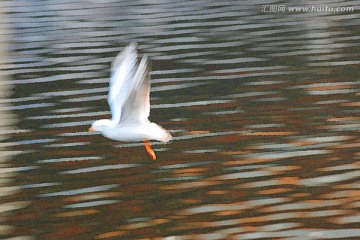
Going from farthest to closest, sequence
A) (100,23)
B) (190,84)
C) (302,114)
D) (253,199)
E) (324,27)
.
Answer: (100,23) → (324,27) → (190,84) → (302,114) → (253,199)

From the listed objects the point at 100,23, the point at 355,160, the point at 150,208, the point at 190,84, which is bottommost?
the point at 150,208

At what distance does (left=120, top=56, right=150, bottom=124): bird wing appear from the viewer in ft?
29.8

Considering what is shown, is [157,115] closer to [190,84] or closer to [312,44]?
[190,84]

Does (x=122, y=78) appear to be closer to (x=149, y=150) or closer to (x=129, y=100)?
(x=129, y=100)

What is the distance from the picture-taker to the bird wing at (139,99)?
9.09m

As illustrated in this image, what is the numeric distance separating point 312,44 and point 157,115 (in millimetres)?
4201

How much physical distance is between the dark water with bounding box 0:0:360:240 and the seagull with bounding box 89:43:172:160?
2.45 ft

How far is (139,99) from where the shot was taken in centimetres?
921

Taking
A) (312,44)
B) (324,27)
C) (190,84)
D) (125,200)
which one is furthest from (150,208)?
(324,27)

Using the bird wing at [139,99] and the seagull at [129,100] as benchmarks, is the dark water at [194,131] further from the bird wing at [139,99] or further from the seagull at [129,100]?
the bird wing at [139,99]

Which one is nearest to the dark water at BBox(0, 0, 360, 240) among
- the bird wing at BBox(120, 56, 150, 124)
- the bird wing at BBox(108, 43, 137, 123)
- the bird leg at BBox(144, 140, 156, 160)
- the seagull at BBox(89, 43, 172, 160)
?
the bird leg at BBox(144, 140, 156, 160)

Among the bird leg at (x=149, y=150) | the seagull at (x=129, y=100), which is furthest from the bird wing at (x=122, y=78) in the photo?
the bird leg at (x=149, y=150)

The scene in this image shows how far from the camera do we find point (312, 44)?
16.5 metres

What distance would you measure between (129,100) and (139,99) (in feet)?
0.34
